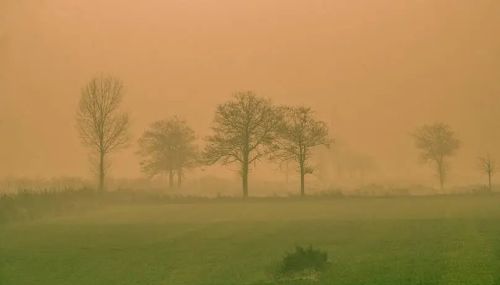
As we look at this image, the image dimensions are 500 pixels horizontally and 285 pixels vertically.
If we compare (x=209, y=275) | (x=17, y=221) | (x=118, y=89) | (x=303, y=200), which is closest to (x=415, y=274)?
(x=209, y=275)

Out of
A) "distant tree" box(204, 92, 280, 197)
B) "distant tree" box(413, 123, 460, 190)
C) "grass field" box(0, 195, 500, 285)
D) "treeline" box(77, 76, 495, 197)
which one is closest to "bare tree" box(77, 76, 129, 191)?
"treeline" box(77, 76, 495, 197)

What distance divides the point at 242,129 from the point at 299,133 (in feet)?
22.3

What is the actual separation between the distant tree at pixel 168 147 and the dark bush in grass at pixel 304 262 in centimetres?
5817

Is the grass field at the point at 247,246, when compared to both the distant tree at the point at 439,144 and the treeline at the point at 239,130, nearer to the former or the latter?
the treeline at the point at 239,130

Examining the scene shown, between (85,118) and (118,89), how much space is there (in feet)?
16.7

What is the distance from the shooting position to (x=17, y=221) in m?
39.6

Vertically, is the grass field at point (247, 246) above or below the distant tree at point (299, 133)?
below

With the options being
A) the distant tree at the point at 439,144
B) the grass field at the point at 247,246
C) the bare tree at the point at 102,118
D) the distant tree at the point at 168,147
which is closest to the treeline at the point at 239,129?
the bare tree at the point at 102,118

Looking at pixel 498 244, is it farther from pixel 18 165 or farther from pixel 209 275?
pixel 18 165

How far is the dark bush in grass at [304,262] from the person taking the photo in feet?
66.9

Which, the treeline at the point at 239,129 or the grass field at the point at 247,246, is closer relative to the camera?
the grass field at the point at 247,246

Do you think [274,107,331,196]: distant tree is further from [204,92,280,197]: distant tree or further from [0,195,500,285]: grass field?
[0,195,500,285]: grass field

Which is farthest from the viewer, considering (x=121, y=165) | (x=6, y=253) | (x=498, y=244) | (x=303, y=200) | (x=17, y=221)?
(x=121, y=165)

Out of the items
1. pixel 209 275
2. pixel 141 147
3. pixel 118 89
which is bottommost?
pixel 209 275
